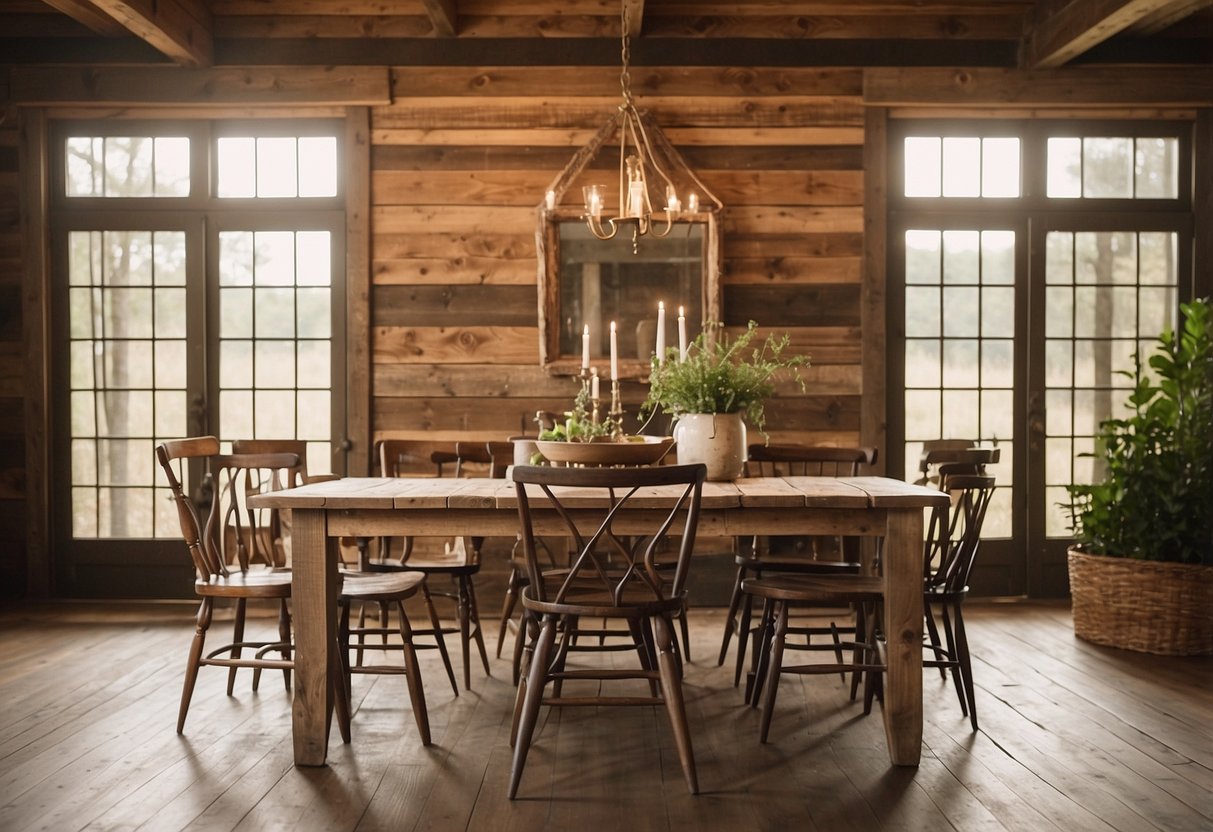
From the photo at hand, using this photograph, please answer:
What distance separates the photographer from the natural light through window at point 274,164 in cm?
533

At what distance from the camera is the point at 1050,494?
5.40 meters

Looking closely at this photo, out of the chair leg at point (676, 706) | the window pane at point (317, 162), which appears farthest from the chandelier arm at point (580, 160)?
the chair leg at point (676, 706)

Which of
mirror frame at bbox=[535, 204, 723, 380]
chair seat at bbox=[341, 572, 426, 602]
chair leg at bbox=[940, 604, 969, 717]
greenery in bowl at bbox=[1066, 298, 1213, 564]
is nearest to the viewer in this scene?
chair seat at bbox=[341, 572, 426, 602]

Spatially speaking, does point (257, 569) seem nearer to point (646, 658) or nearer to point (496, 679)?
point (496, 679)

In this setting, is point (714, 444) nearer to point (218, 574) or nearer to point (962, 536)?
point (962, 536)

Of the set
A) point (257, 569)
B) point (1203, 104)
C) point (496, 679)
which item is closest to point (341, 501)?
point (257, 569)

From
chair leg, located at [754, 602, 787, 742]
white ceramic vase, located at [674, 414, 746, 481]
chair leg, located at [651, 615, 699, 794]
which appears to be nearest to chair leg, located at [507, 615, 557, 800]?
chair leg, located at [651, 615, 699, 794]

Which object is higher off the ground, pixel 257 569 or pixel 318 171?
pixel 318 171

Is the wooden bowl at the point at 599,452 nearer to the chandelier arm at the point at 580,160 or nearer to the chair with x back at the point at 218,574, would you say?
the chair with x back at the point at 218,574

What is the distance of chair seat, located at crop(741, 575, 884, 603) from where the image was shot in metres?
3.03

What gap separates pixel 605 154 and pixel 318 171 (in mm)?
1485

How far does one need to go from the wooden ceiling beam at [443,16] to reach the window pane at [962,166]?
8.47ft

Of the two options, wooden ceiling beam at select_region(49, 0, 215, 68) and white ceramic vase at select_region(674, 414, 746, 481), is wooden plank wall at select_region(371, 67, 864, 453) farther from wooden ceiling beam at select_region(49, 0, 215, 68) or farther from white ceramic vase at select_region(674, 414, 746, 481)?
white ceramic vase at select_region(674, 414, 746, 481)

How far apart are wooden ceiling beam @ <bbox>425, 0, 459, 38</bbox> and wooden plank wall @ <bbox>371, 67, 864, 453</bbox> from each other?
0.19 m
